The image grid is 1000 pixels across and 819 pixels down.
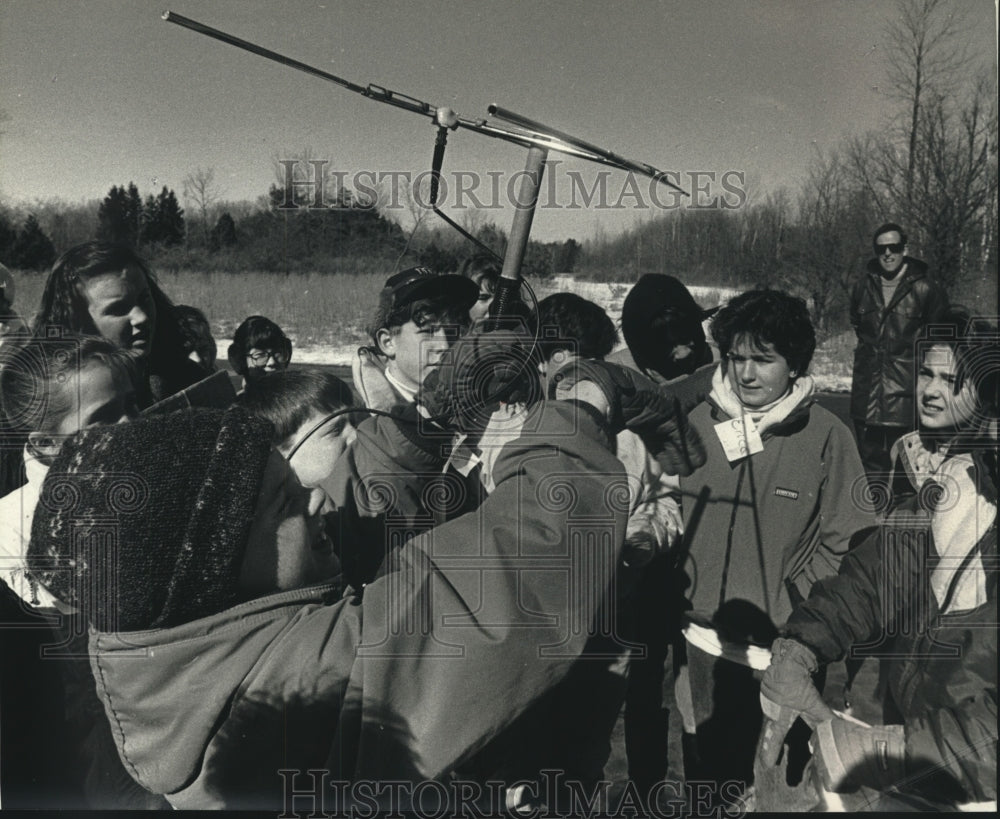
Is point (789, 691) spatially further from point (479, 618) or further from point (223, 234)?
point (223, 234)

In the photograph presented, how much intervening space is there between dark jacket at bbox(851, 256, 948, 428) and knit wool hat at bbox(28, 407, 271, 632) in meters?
1.45

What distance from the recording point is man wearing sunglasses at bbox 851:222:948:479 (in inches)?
80.2

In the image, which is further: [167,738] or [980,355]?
[980,355]

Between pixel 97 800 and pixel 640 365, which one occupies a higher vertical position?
pixel 640 365

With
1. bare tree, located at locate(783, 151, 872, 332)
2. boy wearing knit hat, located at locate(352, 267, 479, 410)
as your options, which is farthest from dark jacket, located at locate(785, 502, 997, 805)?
boy wearing knit hat, located at locate(352, 267, 479, 410)

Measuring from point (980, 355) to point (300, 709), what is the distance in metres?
1.67

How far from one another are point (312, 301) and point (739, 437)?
1.10m

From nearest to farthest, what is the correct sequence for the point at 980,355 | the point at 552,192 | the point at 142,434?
the point at 142,434 < the point at 980,355 < the point at 552,192

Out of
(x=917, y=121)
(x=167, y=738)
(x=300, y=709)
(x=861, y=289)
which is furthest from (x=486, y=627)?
(x=917, y=121)

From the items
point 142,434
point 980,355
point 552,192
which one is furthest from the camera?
point 552,192

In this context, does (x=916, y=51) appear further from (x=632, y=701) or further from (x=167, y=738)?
(x=167, y=738)

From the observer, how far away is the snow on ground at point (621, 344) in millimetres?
2100

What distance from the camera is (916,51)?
205 centimetres

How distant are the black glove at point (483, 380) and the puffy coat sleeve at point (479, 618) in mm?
568
